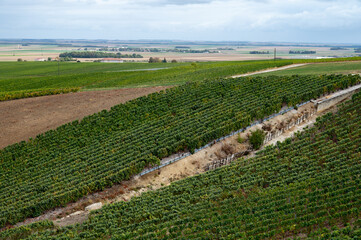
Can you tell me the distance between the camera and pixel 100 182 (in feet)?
92.9

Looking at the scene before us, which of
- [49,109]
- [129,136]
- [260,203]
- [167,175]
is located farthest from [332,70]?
[49,109]

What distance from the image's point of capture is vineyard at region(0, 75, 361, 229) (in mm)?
28422

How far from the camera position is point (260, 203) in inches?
872

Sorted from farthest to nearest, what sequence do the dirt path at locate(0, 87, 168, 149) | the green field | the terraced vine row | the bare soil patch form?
the green field → the dirt path at locate(0, 87, 168, 149) → the bare soil patch → the terraced vine row

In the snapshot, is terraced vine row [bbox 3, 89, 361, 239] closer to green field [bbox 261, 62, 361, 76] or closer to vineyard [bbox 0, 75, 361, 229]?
vineyard [bbox 0, 75, 361, 229]

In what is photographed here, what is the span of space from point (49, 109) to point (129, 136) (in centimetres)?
1729

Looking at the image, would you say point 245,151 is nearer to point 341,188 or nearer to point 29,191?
point 341,188

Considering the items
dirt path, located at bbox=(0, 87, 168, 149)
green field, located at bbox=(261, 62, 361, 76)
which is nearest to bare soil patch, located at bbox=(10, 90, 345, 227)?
green field, located at bbox=(261, 62, 361, 76)

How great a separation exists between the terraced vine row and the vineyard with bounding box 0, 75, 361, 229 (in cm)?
445

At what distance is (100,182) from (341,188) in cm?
1843

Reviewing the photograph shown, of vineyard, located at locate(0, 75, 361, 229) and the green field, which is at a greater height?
the green field

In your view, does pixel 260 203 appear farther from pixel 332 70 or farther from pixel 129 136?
pixel 332 70

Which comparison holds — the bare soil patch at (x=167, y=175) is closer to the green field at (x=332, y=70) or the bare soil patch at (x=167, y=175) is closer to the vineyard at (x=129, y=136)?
the vineyard at (x=129, y=136)

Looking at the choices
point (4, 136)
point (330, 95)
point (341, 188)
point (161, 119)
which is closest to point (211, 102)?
point (161, 119)
